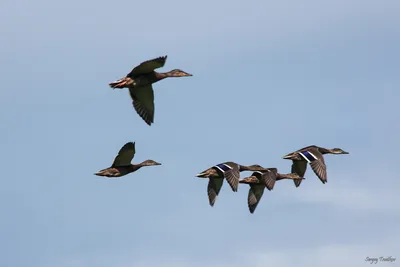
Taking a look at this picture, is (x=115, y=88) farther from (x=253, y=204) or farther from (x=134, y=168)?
(x=253, y=204)

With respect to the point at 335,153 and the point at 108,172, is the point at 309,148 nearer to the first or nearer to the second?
the point at 335,153

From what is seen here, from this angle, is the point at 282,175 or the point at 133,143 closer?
the point at 133,143

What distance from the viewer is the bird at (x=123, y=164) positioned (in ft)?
260

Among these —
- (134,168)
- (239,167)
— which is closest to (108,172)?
(134,168)

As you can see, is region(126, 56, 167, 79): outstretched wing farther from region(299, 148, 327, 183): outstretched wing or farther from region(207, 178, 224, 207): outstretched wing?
region(299, 148, 327, 183): outstretched wing

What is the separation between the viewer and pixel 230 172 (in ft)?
262

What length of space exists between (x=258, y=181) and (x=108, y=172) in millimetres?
9665

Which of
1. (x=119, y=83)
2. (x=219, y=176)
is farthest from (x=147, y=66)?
(x=219, y=176)

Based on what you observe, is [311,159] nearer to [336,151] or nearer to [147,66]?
[336,151]

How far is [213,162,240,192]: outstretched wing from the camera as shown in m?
79.0

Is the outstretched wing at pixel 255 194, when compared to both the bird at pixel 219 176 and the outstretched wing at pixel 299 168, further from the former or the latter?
the bird at pixel 219 176

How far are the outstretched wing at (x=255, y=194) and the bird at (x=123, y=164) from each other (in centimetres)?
771

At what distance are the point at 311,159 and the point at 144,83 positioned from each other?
10.4 metres

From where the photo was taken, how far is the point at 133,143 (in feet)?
259
